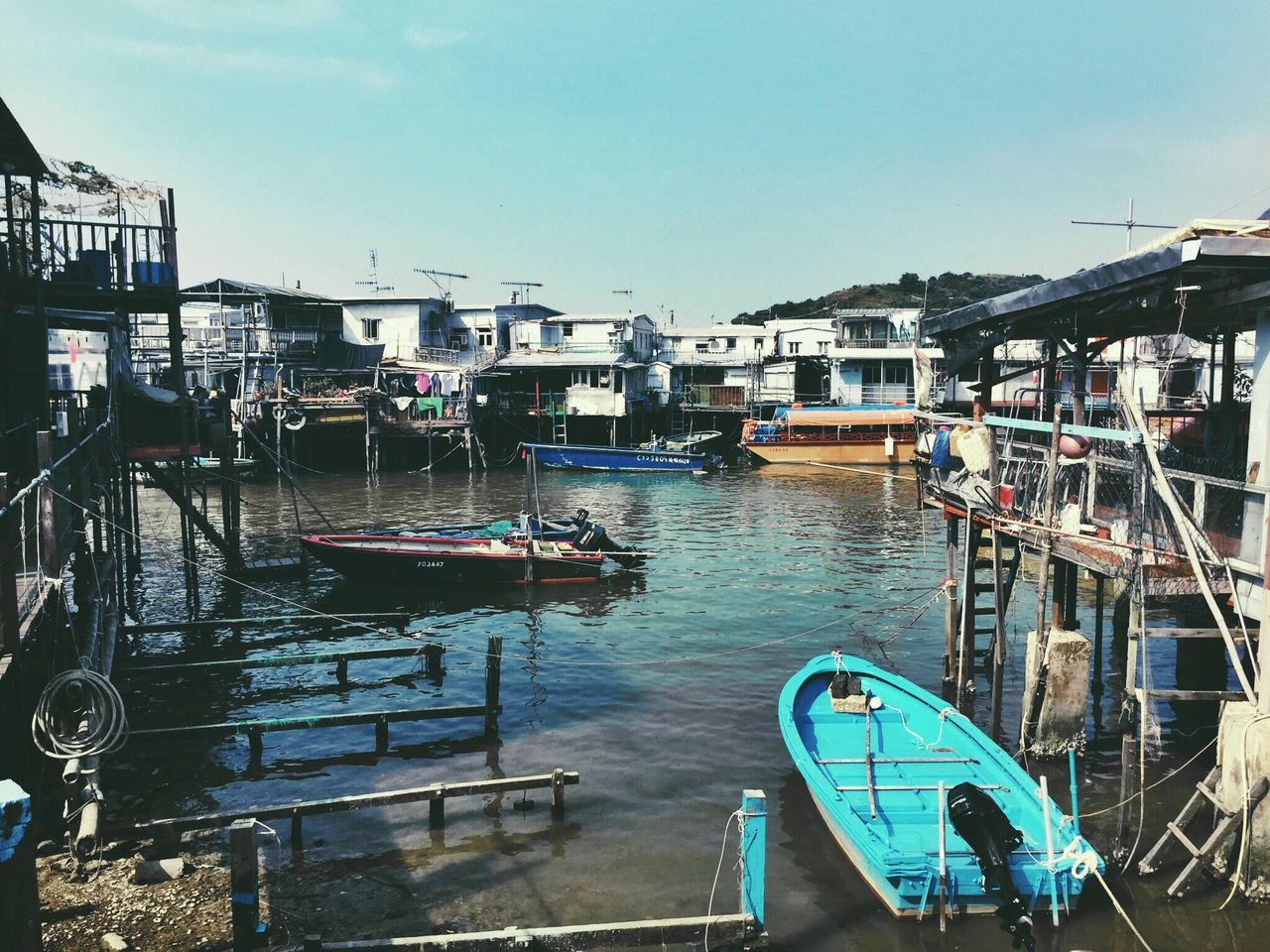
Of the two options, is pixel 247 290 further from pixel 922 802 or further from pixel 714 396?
pixel 922 802

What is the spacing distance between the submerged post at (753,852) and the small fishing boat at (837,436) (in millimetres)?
47612

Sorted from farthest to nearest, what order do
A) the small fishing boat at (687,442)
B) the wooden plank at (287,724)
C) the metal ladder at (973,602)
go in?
the small fishing boat at (687,442) < the metal ladder at (973,602) < the wooden plank at (287,724)

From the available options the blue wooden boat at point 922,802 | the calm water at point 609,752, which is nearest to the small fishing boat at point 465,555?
the calm water at point 609,752

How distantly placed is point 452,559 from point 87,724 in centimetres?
1508

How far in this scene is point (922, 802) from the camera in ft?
35.9

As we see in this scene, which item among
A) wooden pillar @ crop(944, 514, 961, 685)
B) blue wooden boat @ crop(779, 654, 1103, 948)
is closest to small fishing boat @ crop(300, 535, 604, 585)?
wooden pillar @ crop(944, 514, 961, 685)

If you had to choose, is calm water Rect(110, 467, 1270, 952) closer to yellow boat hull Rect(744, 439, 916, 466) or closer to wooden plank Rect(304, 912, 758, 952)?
wooden plank Rect(304, 912, 758, 952)

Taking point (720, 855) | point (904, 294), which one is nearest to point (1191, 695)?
point (720, 855)

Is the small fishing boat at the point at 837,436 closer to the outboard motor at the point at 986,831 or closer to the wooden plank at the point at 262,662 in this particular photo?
the wooden plank at the point at 262,662

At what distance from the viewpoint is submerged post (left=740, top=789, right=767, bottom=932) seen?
816 centimetres

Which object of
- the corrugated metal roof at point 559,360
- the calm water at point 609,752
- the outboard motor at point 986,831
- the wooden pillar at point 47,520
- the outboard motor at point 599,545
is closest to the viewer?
the outboard motor at point 986,831

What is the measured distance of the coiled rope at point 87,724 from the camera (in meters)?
8.98

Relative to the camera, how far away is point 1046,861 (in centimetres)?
931

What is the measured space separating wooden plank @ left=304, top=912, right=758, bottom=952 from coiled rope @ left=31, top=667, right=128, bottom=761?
3.31 meters
